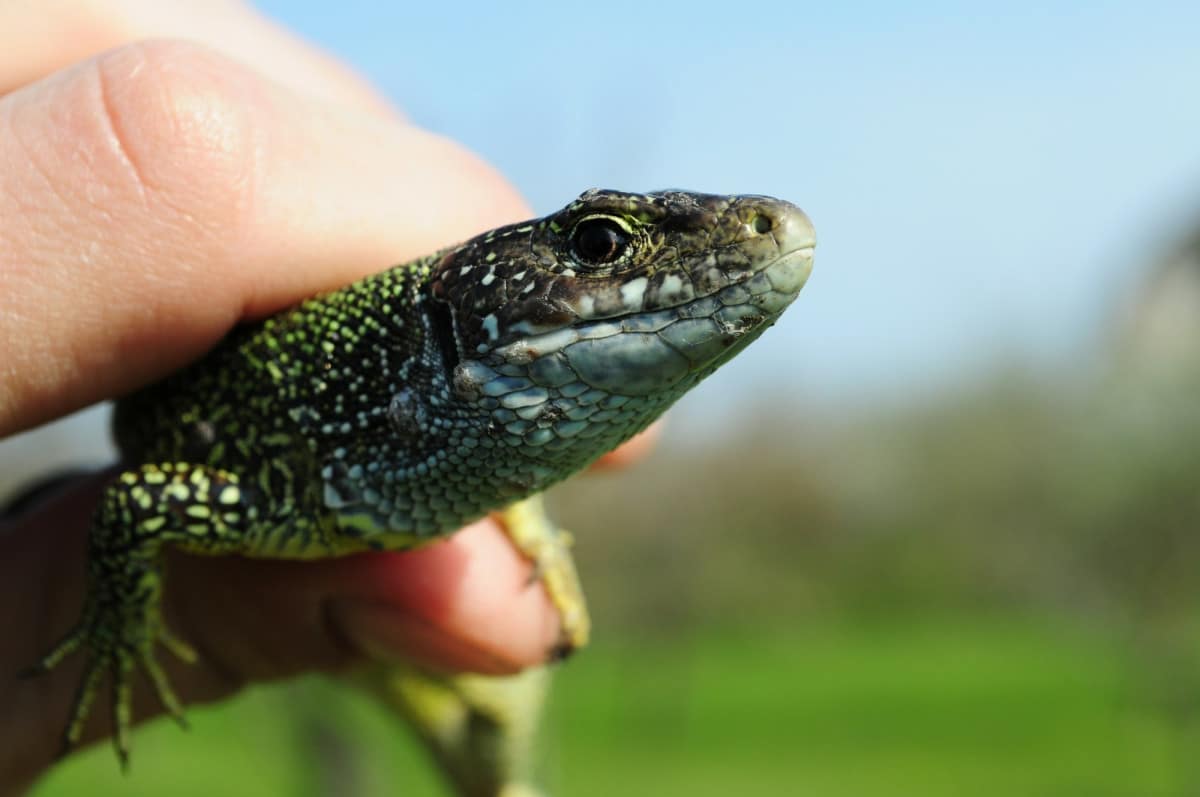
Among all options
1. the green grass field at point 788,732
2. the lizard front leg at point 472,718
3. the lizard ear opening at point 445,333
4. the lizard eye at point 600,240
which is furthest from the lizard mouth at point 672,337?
the green grass field at point 788,732

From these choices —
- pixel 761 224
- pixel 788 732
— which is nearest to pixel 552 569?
pixel 761 224

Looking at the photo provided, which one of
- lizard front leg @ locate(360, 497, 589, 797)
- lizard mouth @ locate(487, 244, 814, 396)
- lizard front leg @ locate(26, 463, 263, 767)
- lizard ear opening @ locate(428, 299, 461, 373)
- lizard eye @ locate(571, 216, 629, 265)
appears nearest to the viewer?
lizard mouth @ locate(487, 244, 814, 396)

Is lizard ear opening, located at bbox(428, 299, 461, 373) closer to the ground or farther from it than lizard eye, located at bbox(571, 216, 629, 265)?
closer to the ground

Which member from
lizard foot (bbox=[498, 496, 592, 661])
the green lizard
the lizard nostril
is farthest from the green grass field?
the lizard nostril

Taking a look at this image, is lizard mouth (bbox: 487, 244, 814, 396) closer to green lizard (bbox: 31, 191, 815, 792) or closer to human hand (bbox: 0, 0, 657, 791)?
green lizard (bbox: 31, 191, 815, 792)

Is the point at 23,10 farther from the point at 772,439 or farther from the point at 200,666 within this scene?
the point at 772,439

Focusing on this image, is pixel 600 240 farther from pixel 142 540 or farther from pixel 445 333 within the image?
pixel 142 540

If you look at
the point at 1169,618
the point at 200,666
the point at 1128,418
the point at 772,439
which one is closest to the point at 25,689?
the point at 200,666
